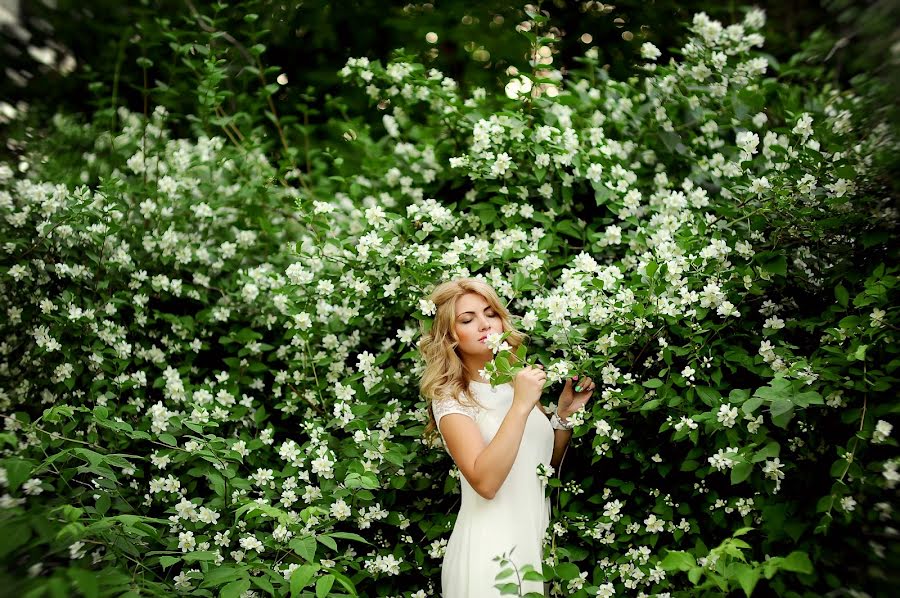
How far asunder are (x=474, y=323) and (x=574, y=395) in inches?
18.5

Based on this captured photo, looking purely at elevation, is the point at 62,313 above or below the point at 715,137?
below

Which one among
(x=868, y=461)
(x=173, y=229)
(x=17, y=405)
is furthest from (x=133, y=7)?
(x=868, y=461)

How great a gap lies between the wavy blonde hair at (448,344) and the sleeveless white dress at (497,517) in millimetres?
57

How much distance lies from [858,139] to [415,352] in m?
1.80

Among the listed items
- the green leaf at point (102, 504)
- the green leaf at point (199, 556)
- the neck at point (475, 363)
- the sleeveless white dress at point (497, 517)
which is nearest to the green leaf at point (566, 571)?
the sleeveless white dress at point (497, 517)

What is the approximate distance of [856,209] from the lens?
8.18 feet

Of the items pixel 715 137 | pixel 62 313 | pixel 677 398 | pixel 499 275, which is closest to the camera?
pixel 677 398

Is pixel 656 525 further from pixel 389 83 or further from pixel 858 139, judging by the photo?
pixel 389 83

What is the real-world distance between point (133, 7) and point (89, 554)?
3530 millimetres

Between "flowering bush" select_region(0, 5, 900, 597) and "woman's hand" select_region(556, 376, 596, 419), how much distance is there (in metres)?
0.06

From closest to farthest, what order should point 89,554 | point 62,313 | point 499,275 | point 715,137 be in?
point 89,554
point 499,275
point 62,313
point 715,137

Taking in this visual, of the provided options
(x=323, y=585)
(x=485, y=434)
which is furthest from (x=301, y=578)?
(x=485, y=434)

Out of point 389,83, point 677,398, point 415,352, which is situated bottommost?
point 677,398

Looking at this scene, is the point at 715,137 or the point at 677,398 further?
the point at 715,137
